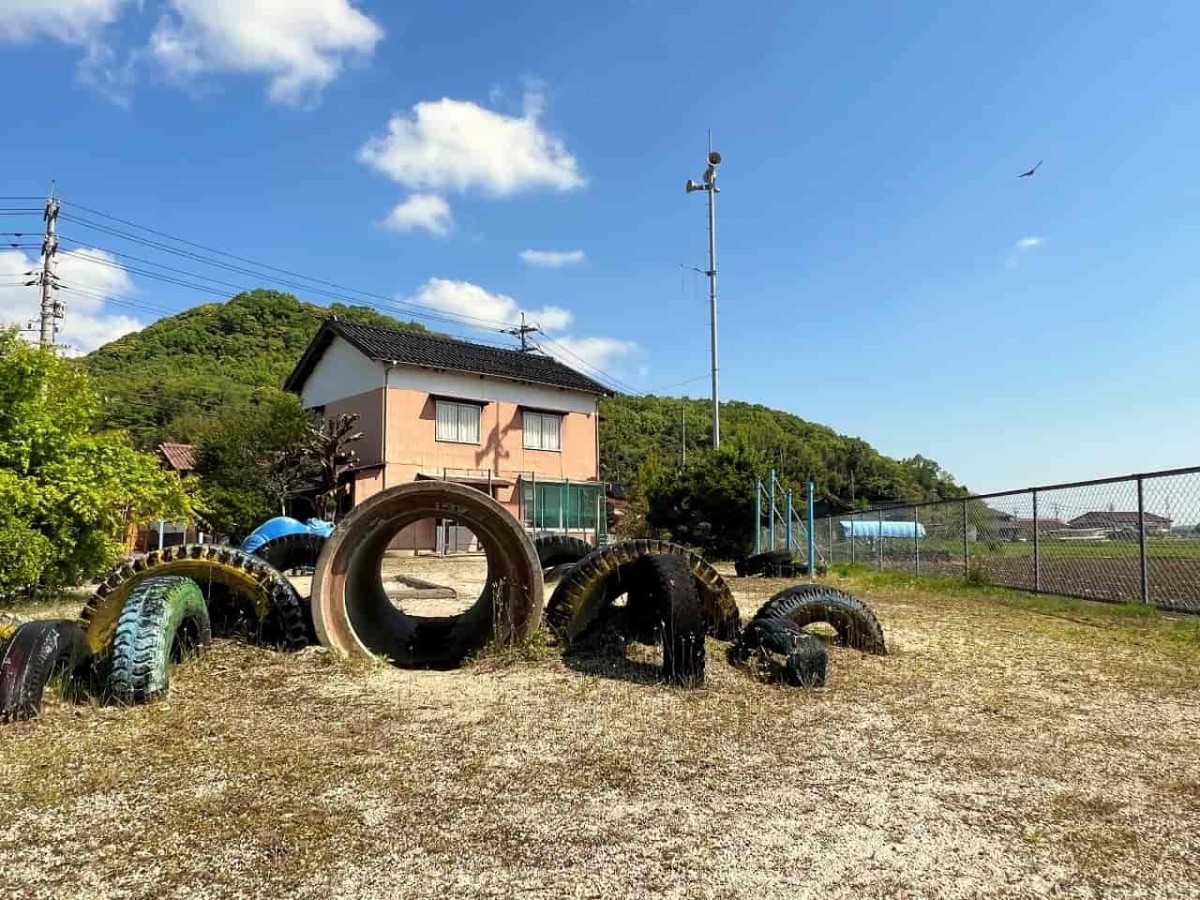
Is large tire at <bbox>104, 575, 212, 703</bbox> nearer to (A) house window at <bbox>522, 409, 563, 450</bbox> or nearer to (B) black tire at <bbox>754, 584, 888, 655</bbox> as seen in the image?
(B) black tire at <bbox>754, 584, 888, 655</bbox>

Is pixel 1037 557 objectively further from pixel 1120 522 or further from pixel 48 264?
pixel 48 264

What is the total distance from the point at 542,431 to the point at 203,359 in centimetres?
3342

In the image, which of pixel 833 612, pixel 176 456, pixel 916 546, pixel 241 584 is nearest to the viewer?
pixel 241 584

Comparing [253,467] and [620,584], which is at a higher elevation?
[253,467]

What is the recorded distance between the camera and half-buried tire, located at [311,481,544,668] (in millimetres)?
6574

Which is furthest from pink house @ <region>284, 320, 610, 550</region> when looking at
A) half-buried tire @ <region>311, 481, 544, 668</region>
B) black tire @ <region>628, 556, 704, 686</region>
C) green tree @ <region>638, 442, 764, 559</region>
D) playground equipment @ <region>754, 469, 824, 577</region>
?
black tire @ <region>628, 556, 704, 686</region>

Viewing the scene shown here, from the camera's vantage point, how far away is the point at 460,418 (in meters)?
28.1

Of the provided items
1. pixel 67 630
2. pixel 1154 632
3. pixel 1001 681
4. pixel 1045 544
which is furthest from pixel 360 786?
pixel 1045 544

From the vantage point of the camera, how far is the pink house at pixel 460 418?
2625 cm

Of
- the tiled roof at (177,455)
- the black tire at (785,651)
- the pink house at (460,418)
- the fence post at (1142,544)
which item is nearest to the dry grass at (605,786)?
the black tire at (785,651)

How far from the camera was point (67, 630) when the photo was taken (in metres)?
5.21

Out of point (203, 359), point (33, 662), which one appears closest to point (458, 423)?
point (33, 662)

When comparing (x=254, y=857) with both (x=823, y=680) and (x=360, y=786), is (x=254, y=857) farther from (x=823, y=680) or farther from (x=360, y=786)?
(x=823, y=680)

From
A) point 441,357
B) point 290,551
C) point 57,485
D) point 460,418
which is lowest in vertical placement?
point 290,551
